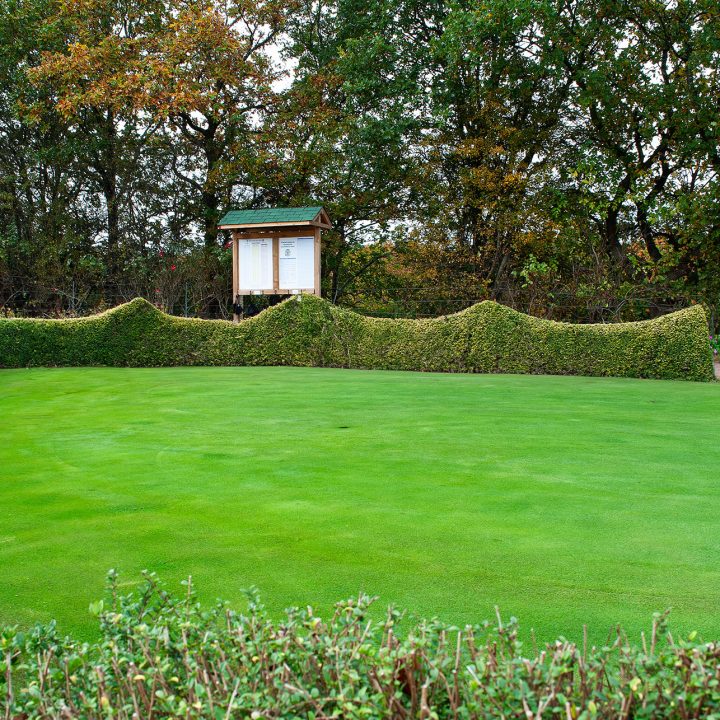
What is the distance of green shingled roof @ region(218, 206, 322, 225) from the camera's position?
56.5ft

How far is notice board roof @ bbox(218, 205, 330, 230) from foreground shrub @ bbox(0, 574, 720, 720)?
1577cm

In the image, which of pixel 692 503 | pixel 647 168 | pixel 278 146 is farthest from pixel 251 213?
pixel 692 503

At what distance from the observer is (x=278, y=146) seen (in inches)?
866

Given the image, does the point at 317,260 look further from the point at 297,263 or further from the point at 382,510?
the point at 382,510

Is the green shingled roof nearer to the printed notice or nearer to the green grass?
the printed notice

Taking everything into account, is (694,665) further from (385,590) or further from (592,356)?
(592,356)

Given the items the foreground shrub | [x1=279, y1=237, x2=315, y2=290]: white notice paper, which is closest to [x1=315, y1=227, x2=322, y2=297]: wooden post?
[x1=279, y1=237, x2=315, y2=290]: white notice paper

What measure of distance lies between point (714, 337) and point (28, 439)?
1530cm

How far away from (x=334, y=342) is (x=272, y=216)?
12.4 feet

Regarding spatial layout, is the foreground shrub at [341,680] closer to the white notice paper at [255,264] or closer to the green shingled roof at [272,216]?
the green shingled roof at [272,216]

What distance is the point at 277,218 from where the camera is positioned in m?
17.4

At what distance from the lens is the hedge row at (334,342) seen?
47.2ft

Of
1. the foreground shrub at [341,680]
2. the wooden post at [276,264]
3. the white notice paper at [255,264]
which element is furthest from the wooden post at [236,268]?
the foreground shrub at [341,680]

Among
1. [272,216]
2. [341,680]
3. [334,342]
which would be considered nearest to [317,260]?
[272,216]
